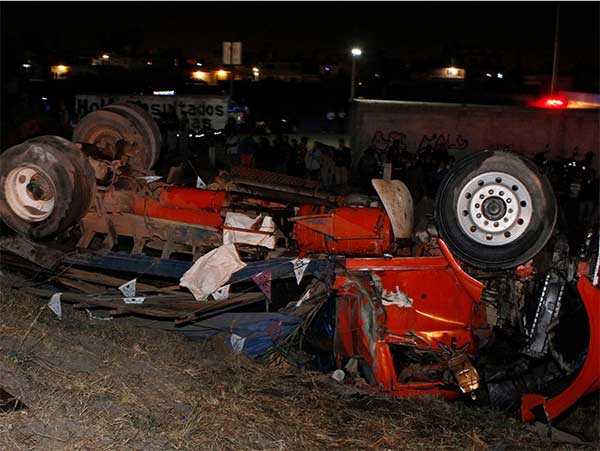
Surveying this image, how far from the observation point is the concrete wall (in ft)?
54.5

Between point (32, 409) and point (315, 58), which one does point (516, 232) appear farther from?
point (315, 58)

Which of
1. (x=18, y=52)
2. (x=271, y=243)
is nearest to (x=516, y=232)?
(x=271, y=243)

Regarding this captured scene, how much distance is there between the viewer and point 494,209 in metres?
5.78

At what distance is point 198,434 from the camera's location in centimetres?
406

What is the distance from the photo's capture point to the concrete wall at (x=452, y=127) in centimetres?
1661

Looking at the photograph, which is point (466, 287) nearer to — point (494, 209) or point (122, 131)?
point (494, 209)

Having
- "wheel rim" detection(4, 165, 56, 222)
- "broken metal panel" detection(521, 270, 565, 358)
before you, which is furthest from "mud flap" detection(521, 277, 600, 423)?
"wheel rim" detection(4, 165, 56, 222)

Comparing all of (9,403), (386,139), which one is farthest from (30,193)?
(386,139)

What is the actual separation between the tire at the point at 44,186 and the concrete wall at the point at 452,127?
34.4 feet

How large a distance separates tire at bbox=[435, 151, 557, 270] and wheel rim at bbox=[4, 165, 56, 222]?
3468 mm

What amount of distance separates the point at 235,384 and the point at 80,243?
278cm

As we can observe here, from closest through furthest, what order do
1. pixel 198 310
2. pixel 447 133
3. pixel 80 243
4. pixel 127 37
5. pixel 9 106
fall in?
pixel 198 310, pixel 80 243, pixel 447 133, pixel 9 106, pixel 127 37

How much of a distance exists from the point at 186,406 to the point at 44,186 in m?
3.20

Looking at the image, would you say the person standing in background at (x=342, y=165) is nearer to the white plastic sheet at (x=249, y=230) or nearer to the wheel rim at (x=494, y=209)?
the white plastic sheet at (x=249, y=230)
